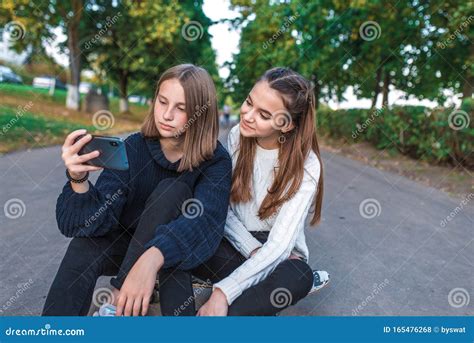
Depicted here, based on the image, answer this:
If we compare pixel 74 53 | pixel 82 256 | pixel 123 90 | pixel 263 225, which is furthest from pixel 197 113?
pixel 123 90

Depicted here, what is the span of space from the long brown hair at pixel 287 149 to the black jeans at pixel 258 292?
0.33 meters

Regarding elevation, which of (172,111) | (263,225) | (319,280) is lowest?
(319,280)

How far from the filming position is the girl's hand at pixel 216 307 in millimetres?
1529

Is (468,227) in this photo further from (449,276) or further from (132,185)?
(132,185)

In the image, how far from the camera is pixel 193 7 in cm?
1748

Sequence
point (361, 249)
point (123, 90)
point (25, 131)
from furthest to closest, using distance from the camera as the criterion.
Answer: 1. point (123, 90)
2. point (25, 131)
3. point (361, 249)

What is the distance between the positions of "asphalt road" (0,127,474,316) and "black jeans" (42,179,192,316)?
23.4 inches

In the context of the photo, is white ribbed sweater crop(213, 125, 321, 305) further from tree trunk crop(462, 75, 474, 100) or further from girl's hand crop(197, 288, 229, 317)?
tree trunk crop(462, 75, 474, 100)

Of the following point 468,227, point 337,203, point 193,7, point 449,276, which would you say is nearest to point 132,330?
point 449,276

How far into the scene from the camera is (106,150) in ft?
4.86

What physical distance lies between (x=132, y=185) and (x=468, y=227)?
3394mm

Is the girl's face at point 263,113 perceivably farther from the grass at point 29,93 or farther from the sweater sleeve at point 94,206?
the grass at point 29,93

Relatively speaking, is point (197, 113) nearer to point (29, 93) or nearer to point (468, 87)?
point (468, 87)

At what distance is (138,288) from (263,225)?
0.78m
